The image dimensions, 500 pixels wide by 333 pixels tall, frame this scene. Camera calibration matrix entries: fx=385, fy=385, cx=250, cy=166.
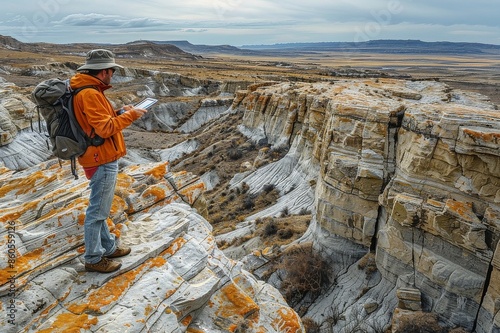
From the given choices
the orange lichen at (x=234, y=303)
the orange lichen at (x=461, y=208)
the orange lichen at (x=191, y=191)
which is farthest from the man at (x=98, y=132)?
the orange lichen at (x=461, y=208)

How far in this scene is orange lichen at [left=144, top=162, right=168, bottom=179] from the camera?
36.6 ft

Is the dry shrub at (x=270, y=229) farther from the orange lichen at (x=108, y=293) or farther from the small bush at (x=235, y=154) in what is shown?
the small bush at (x=235, y=154)

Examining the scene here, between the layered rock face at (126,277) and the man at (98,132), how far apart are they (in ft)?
1.97

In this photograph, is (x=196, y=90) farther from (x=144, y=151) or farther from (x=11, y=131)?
(x=11, y=131)

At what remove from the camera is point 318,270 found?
594 inches

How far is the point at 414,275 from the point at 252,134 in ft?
83.1

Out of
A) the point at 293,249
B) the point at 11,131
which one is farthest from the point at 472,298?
the point at 11,131

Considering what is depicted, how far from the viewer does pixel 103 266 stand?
20.5ft

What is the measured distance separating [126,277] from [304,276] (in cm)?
980

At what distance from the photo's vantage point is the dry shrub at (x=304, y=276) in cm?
1498

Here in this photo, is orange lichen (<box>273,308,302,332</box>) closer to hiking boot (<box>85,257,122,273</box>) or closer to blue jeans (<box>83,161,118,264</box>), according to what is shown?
hiking boot (<box>85,257,122,273</box>)

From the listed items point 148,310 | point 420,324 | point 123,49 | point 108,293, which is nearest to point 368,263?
Answer: point 420,324

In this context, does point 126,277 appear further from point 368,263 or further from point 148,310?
point 368,263

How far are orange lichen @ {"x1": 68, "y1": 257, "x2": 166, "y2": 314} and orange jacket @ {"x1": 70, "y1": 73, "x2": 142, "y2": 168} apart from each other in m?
2.02
